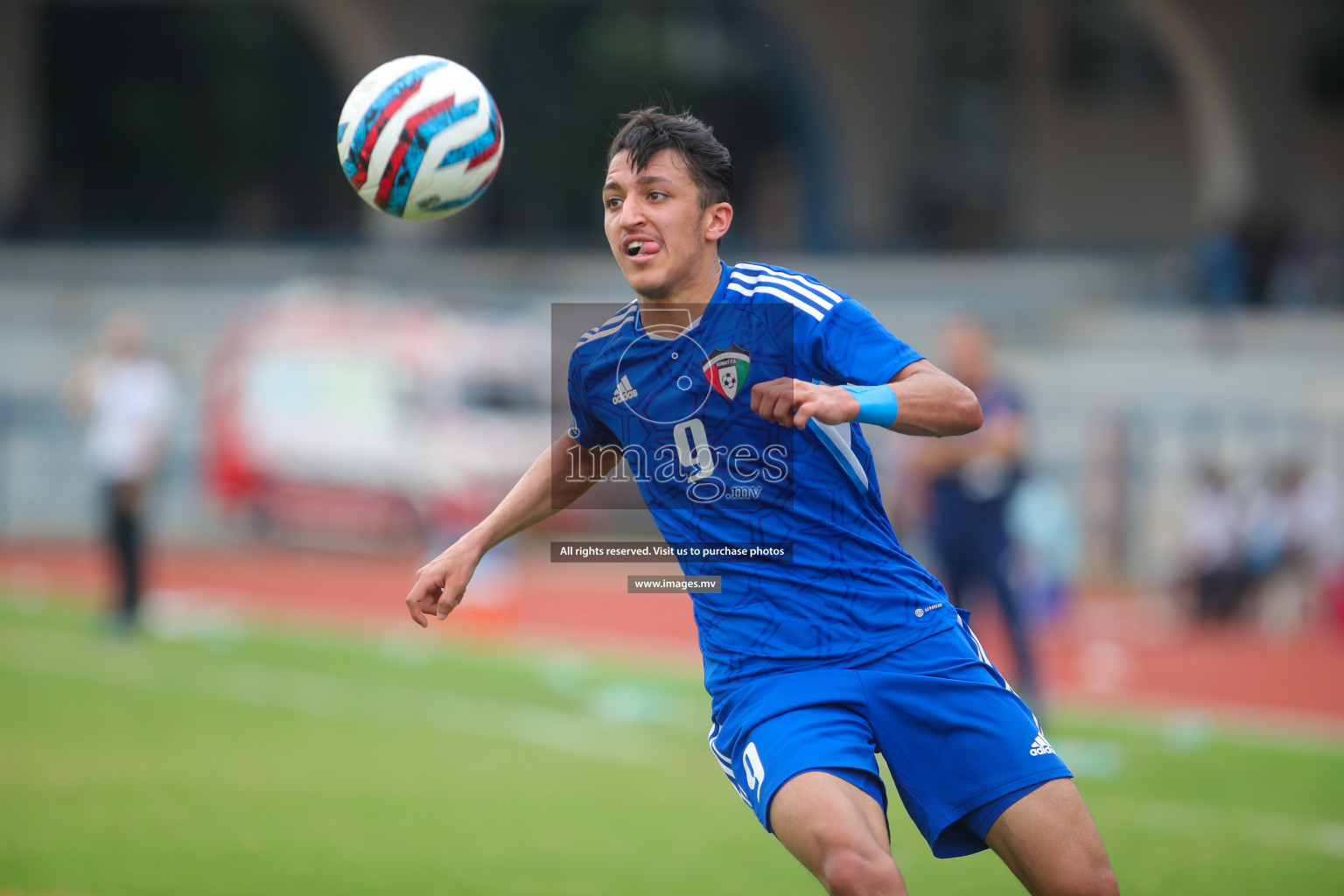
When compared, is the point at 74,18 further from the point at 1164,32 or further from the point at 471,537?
the point at 471,537

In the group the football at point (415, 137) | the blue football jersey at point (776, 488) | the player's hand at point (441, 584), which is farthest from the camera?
the football at point (415, 137)

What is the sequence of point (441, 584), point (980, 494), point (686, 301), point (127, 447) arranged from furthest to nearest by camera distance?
1. point (127, 447)
2. point (980, 494)
3. point (441, 584)
4. point (686, 301)

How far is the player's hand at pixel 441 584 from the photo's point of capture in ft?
13.7

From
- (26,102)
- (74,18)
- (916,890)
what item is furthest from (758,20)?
(916,890)

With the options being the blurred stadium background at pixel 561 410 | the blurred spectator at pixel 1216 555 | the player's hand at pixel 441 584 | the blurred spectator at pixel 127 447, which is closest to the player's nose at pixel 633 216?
the blurred stadium background at pixel 561 410

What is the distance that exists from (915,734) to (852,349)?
38.6 inches

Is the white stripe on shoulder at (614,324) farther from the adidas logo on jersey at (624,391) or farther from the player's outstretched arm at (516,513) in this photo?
the player's outstretched arm at (516,513)

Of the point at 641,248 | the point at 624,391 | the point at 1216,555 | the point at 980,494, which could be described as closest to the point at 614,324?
the point at 624,391

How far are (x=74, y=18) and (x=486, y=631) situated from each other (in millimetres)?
26564

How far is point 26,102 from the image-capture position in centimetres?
3086

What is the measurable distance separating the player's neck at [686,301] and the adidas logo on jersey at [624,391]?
169 millimetres

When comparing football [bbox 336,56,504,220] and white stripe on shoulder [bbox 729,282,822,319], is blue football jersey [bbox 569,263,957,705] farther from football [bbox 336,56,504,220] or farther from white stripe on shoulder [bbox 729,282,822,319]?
football [bbox 336,56,504,220]

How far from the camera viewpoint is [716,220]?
406cm

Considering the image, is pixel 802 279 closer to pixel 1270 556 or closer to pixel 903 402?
pixel 903 402
